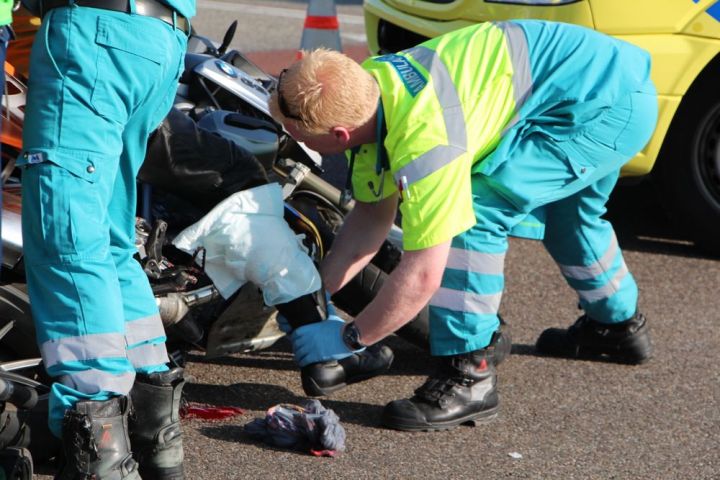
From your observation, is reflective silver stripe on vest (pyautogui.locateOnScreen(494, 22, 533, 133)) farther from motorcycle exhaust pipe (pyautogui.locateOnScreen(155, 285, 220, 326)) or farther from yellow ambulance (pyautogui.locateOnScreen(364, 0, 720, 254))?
yellow ambulance (pyautogui.locateOnScreen(364, 0, 720, 254))

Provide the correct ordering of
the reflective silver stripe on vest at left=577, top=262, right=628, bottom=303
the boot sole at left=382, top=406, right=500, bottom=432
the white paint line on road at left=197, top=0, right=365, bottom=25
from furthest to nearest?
the white paint line on road at left=197, top=0, right=365, bottom=25
the reflective silver stripe on vest at left=577, top=262, right=628, bottom=303
the boot sole at left=382, top=406, right=500, bottom=432

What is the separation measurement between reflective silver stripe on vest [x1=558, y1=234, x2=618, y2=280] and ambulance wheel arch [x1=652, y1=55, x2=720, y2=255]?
4.54ft

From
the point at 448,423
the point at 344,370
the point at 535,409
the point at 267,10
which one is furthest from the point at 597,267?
the point at 267,10

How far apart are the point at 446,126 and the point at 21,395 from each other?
→ 1.38 meters

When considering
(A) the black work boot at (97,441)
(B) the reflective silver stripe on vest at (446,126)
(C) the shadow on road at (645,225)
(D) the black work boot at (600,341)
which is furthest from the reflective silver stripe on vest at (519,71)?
(C) the shadow on road at (645,225)

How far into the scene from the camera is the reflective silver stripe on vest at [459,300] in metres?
4.08

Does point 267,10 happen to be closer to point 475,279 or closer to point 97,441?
point 475,279

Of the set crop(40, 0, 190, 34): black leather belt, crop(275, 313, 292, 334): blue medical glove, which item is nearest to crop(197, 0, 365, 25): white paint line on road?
crop(275, 313, 292, 334): blue medical glove

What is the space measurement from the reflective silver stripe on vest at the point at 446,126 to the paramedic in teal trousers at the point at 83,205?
79cm

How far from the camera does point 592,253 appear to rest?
4.56 m

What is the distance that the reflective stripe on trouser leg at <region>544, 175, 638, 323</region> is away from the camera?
4508 millimetres

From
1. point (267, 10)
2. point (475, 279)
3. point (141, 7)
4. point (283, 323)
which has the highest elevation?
point (141, 7)

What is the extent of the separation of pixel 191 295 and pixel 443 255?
82 centimetres

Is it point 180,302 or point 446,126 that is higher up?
point 446,126
